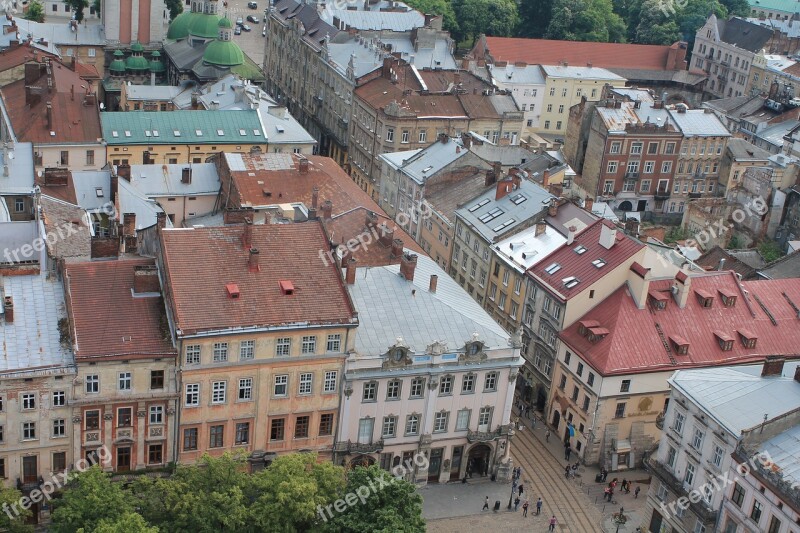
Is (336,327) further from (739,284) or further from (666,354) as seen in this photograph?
(739,284)

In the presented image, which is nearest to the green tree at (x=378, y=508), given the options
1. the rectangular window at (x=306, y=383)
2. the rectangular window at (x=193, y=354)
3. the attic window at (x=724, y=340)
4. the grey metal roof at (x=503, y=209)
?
the rectangular window at (x=306, y=383)

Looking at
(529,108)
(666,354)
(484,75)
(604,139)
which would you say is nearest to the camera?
(666,354)

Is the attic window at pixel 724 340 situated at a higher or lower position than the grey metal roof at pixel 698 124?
lower

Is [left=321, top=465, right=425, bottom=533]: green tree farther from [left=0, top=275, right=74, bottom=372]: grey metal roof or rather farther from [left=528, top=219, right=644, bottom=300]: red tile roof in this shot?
[left=528, top=219, right=644, bottom=300]: red tile roof

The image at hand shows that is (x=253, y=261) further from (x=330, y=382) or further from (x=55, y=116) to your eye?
(x=55, y=116)

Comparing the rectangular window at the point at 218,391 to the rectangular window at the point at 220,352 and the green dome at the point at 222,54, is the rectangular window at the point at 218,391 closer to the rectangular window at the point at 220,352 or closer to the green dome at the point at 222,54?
the rectangular window at the point at 220,352

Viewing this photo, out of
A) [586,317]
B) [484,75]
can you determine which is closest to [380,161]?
[484,75]

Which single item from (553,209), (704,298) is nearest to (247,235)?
(553,209)

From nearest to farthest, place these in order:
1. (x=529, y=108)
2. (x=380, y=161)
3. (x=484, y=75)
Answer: (x=380, y=161)
(x=484, y=75)
(x=529, y=108)
